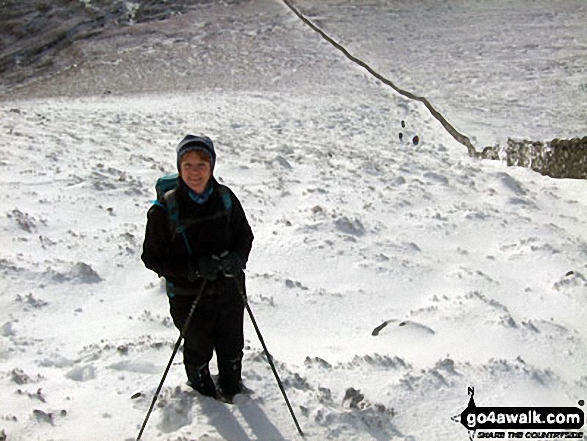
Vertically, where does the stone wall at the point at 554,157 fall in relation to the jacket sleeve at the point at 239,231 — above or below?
below

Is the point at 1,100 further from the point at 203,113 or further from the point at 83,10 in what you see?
the point at 83,10

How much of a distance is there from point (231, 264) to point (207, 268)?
161mm

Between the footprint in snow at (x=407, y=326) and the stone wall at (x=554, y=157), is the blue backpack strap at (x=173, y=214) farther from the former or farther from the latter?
the stone wall at (x=554, y=157)

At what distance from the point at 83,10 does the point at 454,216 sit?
33.2 metres

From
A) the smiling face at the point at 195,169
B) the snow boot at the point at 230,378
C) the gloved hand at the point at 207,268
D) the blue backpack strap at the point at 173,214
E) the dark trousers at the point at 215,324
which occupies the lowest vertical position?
the snow boot at the point at 230,378

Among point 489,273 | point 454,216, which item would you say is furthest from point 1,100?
point 489,273

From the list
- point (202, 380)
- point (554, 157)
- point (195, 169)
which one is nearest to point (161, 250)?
point (195, 169)

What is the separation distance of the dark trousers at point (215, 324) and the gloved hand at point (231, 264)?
167 mm

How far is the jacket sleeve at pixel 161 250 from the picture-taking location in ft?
12.4

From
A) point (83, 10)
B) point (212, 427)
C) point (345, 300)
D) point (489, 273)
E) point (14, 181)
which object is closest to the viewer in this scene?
point (212, 427)

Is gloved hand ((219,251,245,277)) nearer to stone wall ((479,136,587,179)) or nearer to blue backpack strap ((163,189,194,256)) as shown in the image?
blue backpack strap ((163,189,194,256))

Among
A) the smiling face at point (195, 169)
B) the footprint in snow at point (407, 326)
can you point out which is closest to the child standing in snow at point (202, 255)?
the smiling face at point (195, 169)

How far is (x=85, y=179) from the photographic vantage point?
9320 mm

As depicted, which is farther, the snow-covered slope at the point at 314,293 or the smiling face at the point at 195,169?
the snow-covered slope at the point at 314,293
